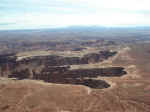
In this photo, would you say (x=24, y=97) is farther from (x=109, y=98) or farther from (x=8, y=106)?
(x=109, y=98)

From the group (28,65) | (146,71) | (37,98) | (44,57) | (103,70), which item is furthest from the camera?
(44,57)

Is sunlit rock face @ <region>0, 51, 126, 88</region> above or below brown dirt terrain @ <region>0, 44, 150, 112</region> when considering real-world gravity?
below

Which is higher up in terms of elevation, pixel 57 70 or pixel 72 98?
pixel 72 98

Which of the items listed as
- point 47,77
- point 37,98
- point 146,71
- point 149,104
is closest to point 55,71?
point 47,77

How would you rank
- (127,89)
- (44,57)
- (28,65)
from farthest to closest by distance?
1. (44,57)
2. (28,65)
3. (127,89)

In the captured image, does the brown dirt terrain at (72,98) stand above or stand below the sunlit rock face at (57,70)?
above

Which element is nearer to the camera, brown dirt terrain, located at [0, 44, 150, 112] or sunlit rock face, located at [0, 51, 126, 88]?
brown dirt terrain, located at [0, 44, 150, 112]

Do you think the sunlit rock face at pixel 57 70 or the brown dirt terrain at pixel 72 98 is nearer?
the brown dirt terrain at pixel 72 98

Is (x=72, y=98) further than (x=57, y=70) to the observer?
No

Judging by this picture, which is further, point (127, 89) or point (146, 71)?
point (146, 71)
